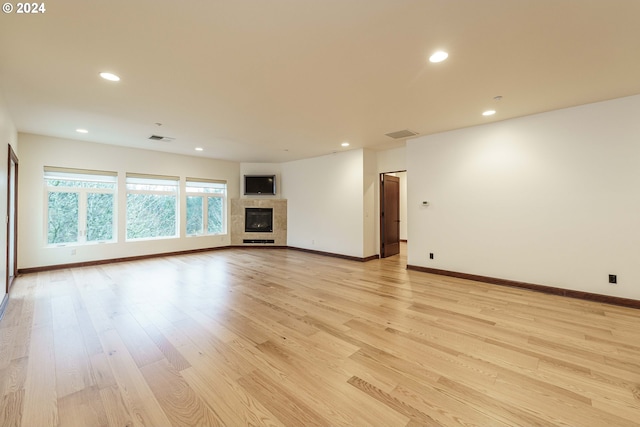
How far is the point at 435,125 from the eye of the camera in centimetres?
474

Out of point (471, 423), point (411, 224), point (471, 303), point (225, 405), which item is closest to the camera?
point (471, 423)

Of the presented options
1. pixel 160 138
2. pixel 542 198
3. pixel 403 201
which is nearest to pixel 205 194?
pixel 160 138

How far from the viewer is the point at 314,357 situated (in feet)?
7.70

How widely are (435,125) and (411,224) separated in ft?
6.69

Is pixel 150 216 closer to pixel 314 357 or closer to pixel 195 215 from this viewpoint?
pixel 195 215

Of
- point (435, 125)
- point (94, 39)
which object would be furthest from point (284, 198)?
point (94, 39)

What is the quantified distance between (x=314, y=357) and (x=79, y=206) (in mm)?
6487

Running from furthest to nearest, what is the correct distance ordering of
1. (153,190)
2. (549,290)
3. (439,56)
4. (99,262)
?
(153,190) < (99,262) < (549,290) < (439,56)

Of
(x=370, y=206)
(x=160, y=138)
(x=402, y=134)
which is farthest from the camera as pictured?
(x=370, y=206)

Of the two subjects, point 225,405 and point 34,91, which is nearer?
point 225,405

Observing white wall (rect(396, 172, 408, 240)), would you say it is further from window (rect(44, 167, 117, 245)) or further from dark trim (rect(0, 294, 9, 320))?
dark trim (rect(0, 294, 9, 320))

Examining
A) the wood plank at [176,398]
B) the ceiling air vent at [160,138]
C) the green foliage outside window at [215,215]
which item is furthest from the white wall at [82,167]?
the wood plank at [176,398]

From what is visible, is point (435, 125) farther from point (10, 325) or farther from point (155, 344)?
point (10, 325)

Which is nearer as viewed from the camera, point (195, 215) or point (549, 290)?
point (549, 290)
